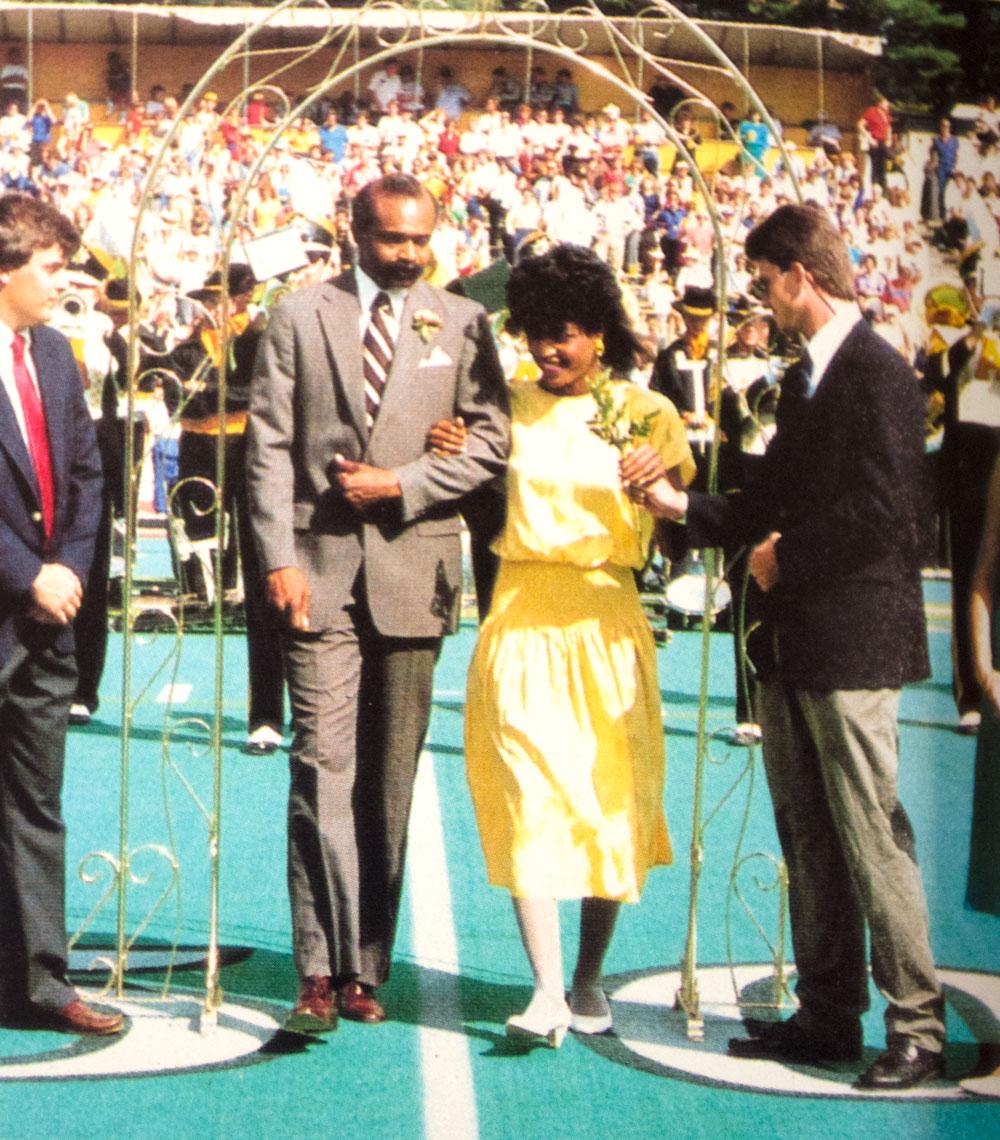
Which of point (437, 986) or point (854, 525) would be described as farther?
point (437, 986)

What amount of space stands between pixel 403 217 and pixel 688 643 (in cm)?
787

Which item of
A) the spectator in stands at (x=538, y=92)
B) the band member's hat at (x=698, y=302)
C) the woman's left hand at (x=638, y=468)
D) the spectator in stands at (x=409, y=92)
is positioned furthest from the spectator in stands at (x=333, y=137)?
the woman's left hand at (x=638, y=468)

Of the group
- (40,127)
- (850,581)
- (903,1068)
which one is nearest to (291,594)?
(850,581)

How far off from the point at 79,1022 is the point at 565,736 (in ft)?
3.84

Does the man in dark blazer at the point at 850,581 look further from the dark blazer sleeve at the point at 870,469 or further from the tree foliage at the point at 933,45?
the tree foliage at the point at 933,45

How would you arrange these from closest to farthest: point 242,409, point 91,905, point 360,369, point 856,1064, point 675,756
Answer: point 856,1064, point 360,369, point 91,905, point 675,756, point 242,409

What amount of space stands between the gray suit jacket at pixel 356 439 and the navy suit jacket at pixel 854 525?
2.29 ft

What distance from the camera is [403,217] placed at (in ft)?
15.1

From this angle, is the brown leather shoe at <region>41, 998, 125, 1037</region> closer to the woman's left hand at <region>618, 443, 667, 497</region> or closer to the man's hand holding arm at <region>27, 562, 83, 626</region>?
the man's hand holding arm at <region>27, 562, 83, 626</region>

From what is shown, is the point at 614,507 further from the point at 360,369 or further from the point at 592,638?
the point at 360,369

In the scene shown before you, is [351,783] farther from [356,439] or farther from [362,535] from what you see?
[356,439]

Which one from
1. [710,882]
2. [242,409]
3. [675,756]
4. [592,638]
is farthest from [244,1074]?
[242,409]

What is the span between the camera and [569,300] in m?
4.56

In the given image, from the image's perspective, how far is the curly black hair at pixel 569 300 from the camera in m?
4.56
